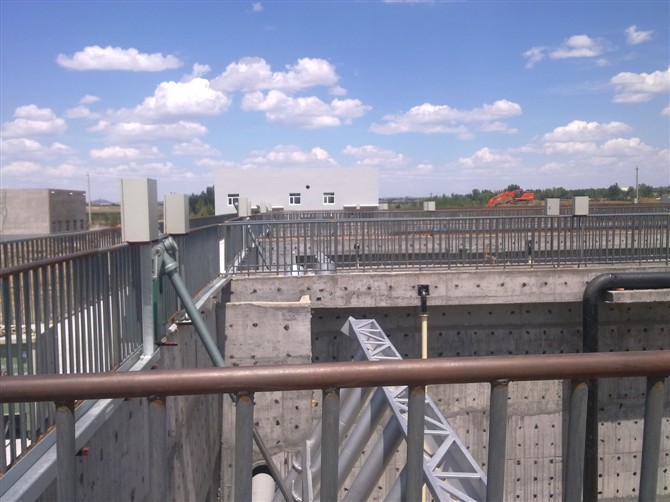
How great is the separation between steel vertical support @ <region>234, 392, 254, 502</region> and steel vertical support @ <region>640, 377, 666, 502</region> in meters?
1.54

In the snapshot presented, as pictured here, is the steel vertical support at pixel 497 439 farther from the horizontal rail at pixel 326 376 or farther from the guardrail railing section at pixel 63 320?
the guardrail railing section at pixel 63 320

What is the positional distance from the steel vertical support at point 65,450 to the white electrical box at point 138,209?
3.61 metres

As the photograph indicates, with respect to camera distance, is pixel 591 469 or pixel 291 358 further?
pixel 591 469

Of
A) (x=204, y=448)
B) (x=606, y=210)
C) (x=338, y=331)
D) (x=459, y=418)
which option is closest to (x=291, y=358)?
(x=338, y=331)

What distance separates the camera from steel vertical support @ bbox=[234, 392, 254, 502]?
2.19m

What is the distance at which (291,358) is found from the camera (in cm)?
1173

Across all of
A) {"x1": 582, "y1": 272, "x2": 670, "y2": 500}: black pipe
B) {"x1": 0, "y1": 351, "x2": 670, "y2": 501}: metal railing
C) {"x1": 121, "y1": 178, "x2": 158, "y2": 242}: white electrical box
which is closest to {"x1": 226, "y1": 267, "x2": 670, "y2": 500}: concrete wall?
{"x1": 582, "y1": 272, "x2": 670, "y2": 500}: black pipe

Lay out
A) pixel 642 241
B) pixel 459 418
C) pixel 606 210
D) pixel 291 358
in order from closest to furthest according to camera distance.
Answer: pixel 291 358 < pixel 459 418 < pixel 642 241 < pixel 606 210

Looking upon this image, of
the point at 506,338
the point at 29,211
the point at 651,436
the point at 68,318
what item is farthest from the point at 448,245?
the point at 29,211

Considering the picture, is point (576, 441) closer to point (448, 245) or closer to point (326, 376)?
point (326, 376)

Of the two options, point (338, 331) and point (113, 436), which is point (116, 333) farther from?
point (338, 331)

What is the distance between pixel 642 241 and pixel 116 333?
1410 centimetres

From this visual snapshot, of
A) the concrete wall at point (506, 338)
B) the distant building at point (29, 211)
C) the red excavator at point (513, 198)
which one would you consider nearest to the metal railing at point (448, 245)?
the concrete wall at point (506, 338)

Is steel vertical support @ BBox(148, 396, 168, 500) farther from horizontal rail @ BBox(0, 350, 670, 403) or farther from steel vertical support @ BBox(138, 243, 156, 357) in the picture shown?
steel vertical support @ BBox(138, 243, 156, 357)
